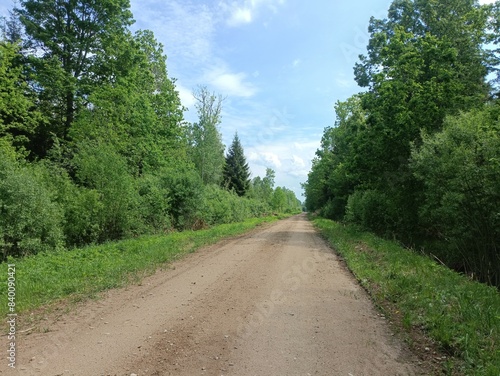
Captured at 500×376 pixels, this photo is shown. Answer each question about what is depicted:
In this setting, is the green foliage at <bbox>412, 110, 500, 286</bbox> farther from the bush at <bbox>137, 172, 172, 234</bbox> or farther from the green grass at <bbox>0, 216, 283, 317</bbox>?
the bush at <bbox>137, 172, 172, 234</bbox>

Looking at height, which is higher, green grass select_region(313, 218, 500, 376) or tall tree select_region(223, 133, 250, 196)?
tall tree select_region(223, 133, 250, 196)

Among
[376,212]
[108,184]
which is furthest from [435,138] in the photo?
[108,184]

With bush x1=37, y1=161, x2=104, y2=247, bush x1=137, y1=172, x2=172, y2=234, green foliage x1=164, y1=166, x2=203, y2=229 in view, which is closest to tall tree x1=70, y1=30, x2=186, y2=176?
bush x1=137, y1=172, x2=172, y2=234

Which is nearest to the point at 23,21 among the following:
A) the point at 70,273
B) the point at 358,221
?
the point at 70,273

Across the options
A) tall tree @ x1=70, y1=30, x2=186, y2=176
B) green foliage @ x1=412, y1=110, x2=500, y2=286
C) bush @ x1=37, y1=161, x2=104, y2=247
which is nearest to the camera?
green foliage @ x1=412, y1=110, x2=500, y2=286

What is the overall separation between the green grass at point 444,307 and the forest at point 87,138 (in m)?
11.1

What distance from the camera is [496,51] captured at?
1914cm

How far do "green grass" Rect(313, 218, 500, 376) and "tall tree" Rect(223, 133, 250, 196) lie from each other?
41903mm

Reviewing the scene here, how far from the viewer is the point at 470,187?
31.2ft

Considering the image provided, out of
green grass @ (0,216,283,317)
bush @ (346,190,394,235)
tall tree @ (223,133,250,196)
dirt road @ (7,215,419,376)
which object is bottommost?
dirt road @ (7,215,419,376)

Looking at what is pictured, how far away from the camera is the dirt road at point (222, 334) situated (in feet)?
12.8

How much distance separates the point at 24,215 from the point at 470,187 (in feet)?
46.3

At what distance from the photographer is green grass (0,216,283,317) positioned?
6.79 meters

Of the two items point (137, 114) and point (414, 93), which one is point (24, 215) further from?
point (414, 93)
